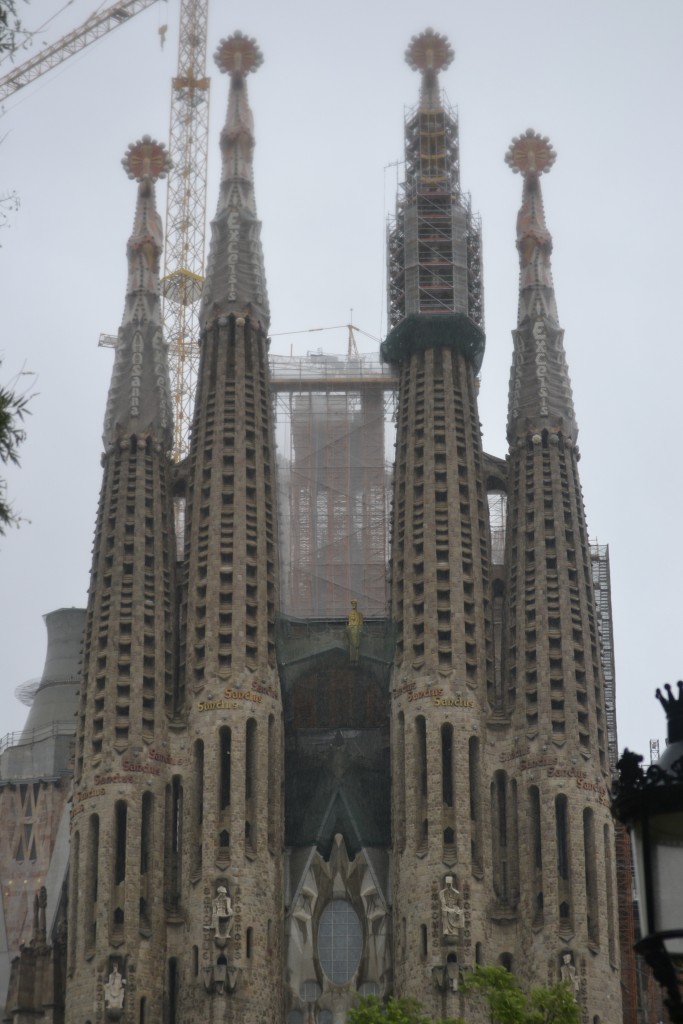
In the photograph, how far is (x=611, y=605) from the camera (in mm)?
85688

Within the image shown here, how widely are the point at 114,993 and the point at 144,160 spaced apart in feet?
113

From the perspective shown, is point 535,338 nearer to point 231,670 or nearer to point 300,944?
point 231,670

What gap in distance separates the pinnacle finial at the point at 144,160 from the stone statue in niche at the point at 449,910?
1274 inches

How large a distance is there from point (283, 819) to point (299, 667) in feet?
17.6

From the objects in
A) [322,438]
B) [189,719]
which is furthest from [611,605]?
[189,719]

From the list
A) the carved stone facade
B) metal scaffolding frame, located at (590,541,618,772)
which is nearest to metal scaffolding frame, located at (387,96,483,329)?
the carved stone facade

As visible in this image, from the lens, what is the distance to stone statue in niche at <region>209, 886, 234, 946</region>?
199 ft

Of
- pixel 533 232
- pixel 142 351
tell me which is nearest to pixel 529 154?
pixel 533 232

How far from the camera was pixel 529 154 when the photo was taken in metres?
78.3

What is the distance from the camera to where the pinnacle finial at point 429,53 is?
7869 centimetres

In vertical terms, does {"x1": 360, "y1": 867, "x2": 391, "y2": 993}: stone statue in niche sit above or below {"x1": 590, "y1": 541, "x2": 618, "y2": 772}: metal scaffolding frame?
below

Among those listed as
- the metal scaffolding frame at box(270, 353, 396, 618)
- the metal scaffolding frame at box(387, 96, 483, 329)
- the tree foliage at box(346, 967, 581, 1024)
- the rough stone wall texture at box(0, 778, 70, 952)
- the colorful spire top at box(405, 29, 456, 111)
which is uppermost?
the colorful spire top at box(405, 29, 456, 111)

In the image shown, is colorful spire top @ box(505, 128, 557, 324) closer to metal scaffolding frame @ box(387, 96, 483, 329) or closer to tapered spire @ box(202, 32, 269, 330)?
metal scaffolding frame @ box(387, 96, 483, 329)

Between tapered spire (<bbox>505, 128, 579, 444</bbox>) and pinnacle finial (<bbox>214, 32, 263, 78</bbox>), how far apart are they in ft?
36.4
